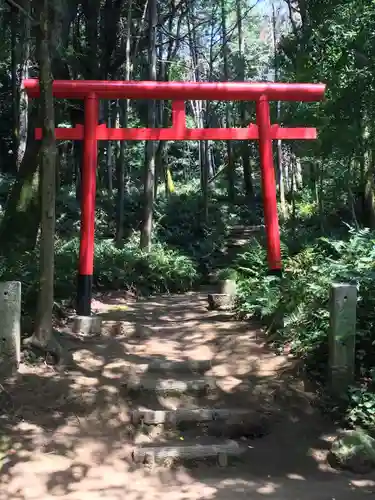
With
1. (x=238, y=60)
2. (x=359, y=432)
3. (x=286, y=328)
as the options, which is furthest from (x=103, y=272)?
(x=238, y=60)

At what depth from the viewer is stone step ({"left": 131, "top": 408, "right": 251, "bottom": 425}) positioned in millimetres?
4938

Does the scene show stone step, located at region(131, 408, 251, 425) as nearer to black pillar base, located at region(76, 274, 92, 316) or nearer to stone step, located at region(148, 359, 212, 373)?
stone step, located at region(148, 359, 212, 373)

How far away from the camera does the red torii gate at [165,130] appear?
792 cm

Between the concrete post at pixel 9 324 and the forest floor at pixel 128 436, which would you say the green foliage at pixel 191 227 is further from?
the concrete post at pixel 9 324

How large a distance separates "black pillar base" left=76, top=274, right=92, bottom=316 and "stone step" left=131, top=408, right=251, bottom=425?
2763 mm

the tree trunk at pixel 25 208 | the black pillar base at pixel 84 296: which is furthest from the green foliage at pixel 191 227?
the black pillar base at pixel 84 296

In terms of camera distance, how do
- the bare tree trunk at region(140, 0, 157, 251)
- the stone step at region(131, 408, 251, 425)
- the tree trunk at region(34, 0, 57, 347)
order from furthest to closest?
the bare tree trunk at region(140, 0, 157, 251), the tree trunk at region(34, 0, 57, 347), the stone step at region(131, 408, 251, 425)

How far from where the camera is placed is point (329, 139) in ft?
35.5

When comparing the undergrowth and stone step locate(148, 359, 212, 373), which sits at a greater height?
the undergrowth

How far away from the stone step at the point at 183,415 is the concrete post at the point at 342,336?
92 cm

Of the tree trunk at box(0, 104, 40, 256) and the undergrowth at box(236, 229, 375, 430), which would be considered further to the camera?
the tree trunk at box(0, 104, 40, 256)

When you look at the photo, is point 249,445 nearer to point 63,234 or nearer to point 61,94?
point 61,94

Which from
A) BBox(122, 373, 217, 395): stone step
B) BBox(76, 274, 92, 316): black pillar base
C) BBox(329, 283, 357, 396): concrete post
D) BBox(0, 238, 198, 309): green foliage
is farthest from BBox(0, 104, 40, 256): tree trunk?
BBox(329, 283, 357, 396): concrete post

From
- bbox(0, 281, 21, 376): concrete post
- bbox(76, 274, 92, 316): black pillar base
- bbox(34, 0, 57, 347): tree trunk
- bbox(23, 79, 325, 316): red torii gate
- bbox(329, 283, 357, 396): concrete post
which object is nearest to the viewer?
bbox(329, 283, 357, 396): concrete post
